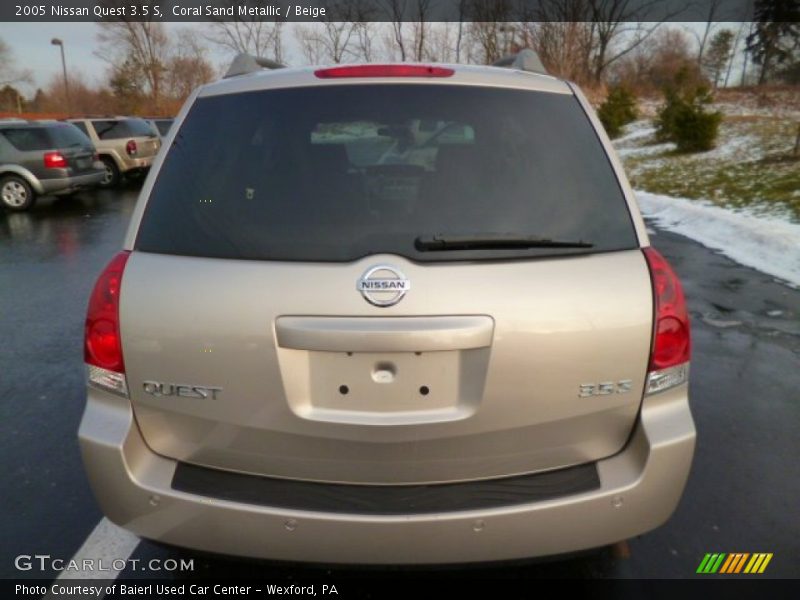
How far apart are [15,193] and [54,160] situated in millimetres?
1058

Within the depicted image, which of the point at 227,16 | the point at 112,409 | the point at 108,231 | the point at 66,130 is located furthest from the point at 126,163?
the point at 112,409

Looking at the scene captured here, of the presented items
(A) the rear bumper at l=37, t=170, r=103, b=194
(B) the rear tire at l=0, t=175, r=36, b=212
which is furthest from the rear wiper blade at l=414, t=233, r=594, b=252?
(B) the rear tire at l=0, t=175, r=36, b=212

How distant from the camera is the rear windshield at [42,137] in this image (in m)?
13.0

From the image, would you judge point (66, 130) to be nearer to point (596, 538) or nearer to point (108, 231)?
point (108, 231)

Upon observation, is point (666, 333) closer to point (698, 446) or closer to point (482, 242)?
point (482, 242)

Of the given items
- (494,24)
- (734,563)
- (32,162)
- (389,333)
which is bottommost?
(32,162)

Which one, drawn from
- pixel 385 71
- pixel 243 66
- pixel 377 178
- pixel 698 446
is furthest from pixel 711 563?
pixel 243 66

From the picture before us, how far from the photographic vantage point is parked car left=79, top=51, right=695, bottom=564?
1.82 m

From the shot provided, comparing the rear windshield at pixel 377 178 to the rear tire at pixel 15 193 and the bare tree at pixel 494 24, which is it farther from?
the bare tree at pixel 494 24

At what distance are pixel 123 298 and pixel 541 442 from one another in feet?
4.58

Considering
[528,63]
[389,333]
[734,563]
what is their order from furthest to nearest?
[528,63] → [734,563] → [389,333]

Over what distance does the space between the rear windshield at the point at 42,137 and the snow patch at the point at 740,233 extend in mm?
12347

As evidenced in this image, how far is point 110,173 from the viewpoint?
17.3m

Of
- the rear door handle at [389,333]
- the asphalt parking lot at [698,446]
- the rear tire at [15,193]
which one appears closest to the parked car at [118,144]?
the rear tire at [15,193]
